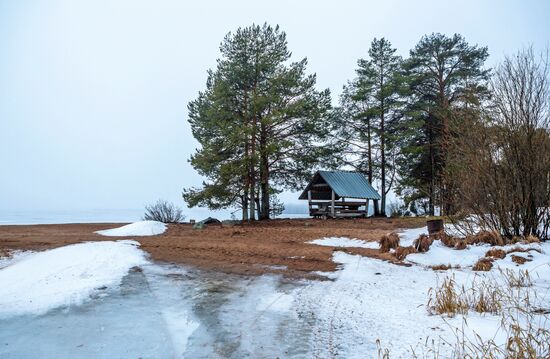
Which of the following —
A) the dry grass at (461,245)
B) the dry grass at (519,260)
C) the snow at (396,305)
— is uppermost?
the dry grass at (461,245)

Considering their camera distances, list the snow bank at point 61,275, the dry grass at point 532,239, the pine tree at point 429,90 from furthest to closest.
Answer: the pine tree at point 429,90 → the dry grass at point 532,239 → the snow bank at point 61,275

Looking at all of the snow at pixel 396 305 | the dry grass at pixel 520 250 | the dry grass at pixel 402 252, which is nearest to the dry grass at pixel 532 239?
the snow at pixel 396 305

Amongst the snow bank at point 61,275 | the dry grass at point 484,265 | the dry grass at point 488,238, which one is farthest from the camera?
the dry grass at point 488,238

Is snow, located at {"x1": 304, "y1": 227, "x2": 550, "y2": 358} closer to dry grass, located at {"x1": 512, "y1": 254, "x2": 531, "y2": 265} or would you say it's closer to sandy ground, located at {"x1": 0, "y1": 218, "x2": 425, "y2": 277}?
dry grass, located at {"x1": 512, "y1": 254, "x2": 531, "y2": 265}

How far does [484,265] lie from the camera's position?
636 cm

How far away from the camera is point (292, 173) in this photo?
2134cm

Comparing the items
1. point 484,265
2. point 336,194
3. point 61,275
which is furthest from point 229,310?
point 336,194

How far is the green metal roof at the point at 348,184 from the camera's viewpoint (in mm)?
22109

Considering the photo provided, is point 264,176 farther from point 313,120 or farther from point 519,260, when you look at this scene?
point 519,260

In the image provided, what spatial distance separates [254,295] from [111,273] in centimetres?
320

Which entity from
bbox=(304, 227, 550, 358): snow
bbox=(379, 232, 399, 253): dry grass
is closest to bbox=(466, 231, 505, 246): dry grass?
bbox=(304, 227, 550, 358): snow

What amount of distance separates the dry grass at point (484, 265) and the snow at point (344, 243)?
3.43 meters

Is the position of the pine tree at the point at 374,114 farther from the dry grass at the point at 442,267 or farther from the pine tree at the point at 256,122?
the dry grass at the point at 442,267

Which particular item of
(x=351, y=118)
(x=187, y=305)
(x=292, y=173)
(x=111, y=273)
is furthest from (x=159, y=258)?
(x=351, y=118)
